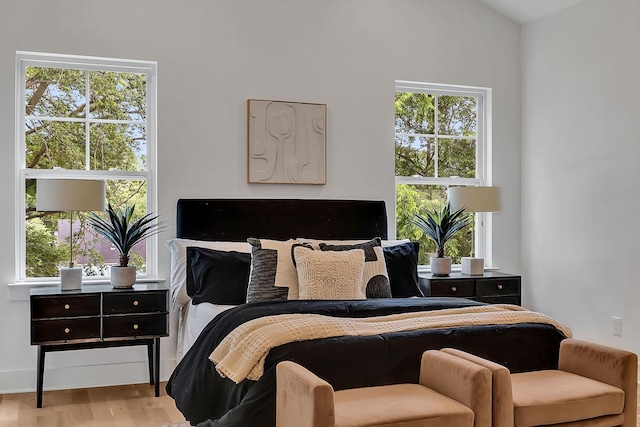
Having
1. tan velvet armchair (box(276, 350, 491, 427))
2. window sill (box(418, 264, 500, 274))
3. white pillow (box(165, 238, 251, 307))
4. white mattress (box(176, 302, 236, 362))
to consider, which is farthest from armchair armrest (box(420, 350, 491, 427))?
window sill (box(418, 264, 500, 274))

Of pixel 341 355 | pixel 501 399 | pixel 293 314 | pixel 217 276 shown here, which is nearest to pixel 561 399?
pixel 501 399

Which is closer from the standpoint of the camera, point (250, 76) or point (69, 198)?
point (69, 198)

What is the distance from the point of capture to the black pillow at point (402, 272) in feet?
14.3

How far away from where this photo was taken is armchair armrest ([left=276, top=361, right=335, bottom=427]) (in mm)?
2260

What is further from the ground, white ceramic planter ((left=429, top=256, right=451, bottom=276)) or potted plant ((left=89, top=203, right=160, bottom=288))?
potted plant ((left=89, top=203, right=160, bottom=288))

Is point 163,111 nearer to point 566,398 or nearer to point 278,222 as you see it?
point 278,222

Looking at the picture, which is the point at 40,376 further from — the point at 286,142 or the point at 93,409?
the point at 286,142

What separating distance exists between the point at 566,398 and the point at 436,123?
328cm

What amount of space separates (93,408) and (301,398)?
2.21 m

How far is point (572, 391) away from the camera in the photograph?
2699 mm

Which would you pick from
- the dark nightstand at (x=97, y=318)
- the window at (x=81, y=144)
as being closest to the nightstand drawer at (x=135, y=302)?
the dark nightstand at (x=97, y=318)

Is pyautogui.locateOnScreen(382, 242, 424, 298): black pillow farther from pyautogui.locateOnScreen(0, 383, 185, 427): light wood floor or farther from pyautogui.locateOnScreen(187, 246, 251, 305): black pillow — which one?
pyautogui.locateOnScreen(0, 383, 185, 427): light wood floor

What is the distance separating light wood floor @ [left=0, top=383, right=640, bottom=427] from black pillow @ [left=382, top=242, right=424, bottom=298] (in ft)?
5.34

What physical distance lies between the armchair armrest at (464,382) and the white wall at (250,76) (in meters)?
2.52
